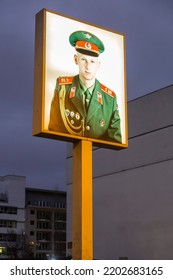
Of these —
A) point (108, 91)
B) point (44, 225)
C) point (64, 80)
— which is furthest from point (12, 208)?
point (64, 80)

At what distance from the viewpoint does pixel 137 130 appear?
51.4m

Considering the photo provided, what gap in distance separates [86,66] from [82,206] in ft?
14.4

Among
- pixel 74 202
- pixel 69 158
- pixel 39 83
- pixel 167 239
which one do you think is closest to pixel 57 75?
pixel 39 83

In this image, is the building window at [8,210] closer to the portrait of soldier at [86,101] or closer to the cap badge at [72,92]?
the portrait of soldier at [86,101]

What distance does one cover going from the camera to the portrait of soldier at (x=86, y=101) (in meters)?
16.5

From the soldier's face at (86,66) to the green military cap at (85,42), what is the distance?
0.54 feet

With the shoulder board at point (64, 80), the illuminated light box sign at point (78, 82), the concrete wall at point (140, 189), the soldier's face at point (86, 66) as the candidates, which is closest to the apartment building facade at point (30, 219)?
the concrete wall at point (140, 189)

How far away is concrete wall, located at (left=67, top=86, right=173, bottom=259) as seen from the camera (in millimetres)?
47812

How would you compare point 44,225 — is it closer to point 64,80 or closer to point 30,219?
point 30,219

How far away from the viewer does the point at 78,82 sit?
56.5ft

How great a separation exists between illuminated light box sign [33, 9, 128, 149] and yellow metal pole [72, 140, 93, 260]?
0.53 meters

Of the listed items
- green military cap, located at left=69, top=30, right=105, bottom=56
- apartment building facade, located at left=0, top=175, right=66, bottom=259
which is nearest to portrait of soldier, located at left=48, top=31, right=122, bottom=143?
green military cap, located at left=69, top=30, right=105, bottom=56

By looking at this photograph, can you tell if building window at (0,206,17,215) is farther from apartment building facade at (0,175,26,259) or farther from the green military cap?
the green military cap

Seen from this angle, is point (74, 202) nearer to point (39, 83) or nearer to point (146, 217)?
point (39, 83)
